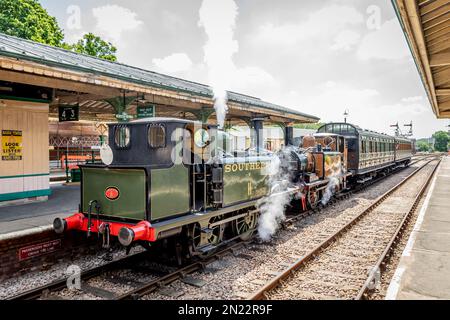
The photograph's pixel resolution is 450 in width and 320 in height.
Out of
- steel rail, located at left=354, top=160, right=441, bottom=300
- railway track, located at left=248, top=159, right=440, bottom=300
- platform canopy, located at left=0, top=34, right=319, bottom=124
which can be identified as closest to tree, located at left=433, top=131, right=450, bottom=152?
platform canopy, located at left=0, top=34, right=319, bottom=124

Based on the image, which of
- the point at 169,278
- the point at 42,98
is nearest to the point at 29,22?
the point at 42,98

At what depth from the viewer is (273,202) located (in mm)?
8172

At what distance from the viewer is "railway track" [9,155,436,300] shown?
461 cm

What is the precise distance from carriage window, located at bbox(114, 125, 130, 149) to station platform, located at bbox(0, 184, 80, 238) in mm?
1995

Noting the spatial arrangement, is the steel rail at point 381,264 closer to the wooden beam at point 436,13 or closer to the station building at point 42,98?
the station building at point 42,98

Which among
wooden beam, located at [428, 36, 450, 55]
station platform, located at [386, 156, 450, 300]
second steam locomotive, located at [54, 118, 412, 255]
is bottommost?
station platform, located at [386, 156, 450, 300]

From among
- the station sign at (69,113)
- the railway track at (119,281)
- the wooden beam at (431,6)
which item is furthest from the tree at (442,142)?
the railway track at (119,281)

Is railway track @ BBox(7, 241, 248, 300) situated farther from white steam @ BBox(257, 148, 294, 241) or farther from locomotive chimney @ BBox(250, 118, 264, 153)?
locomotive chimney @ BBox(250, 118, 264, 153)

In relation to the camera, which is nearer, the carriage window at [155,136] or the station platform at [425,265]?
the station platform at [425,265]

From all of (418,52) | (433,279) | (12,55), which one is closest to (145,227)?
(12,55)

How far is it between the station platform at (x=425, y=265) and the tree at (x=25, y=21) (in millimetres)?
24401

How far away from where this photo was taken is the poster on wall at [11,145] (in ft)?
24.6

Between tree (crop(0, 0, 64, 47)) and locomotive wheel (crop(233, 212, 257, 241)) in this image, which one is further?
tree (crop(0, 0, 64, 47))

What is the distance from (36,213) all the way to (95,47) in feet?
89.2
